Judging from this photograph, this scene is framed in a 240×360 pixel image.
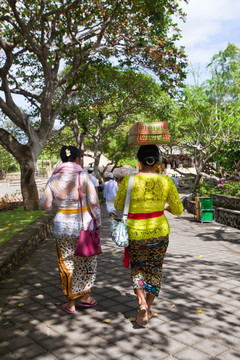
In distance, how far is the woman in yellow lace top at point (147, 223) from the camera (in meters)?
3.80

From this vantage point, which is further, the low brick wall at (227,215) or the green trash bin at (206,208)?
the green trash bin at (206,208)

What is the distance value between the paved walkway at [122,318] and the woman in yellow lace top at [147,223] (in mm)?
396

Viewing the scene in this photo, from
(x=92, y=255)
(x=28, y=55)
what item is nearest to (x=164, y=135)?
(x=92, y=255)

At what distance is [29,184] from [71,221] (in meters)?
7.57

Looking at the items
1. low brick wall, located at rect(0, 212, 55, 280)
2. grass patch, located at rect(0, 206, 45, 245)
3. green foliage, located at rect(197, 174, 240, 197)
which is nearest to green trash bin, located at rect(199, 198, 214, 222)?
green foliage, located at rect(197, 174, 240, 197)

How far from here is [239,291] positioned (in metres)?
4.81

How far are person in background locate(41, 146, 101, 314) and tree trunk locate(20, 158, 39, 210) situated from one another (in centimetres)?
702

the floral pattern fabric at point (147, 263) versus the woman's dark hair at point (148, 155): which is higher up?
the woman's dark hair at point (148, 155)

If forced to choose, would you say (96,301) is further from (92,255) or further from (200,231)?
(200,231)

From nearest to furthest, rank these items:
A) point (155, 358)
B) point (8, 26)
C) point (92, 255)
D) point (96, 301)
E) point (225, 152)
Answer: point (155, 358) < point (92, 255) < point (96, 301) < point (8, 26) < point (225, 152)

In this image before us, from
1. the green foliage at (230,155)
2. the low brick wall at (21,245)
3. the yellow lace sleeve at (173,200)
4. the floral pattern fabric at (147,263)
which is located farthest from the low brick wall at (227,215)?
the floral pattern fabric at (147,263)

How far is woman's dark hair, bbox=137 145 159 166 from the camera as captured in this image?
388cm

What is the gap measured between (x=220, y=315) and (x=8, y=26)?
1204 centimetres

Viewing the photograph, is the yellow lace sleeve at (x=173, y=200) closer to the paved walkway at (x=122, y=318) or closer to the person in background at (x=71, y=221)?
the person in background at (x=71, y=221)
